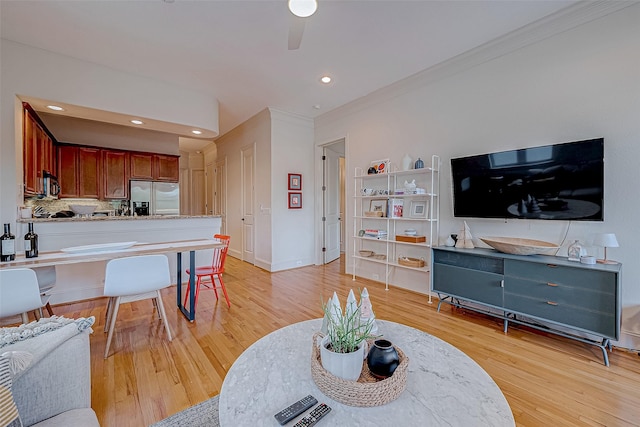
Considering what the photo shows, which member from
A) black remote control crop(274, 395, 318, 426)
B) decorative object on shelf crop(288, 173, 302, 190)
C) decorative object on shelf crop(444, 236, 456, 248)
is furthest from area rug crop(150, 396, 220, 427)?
decorative object on shelf crop(288, 173, 302, 190)

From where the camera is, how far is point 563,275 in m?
2.23

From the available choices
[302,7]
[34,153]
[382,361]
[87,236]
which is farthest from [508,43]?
[34,153]

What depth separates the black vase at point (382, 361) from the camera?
1.05 metres

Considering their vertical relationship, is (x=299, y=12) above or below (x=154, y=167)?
above

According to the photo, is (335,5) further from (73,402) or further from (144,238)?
(144,238)

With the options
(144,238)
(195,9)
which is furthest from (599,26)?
(144,238)

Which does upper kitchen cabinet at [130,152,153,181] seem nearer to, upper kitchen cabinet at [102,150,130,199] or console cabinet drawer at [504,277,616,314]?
upper kitchen cabinet at [102,150,130,199]

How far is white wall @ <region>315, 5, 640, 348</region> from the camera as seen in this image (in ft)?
7.31

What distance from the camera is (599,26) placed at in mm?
2348

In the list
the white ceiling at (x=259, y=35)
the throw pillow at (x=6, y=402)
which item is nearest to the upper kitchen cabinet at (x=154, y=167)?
the white ceiling at (x=259, y=35)

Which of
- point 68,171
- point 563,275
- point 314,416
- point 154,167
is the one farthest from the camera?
point 154,167

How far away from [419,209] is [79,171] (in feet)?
19.4

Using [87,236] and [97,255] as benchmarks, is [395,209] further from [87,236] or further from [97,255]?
[87,236]

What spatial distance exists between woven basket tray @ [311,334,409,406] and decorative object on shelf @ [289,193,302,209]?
4.18 m
